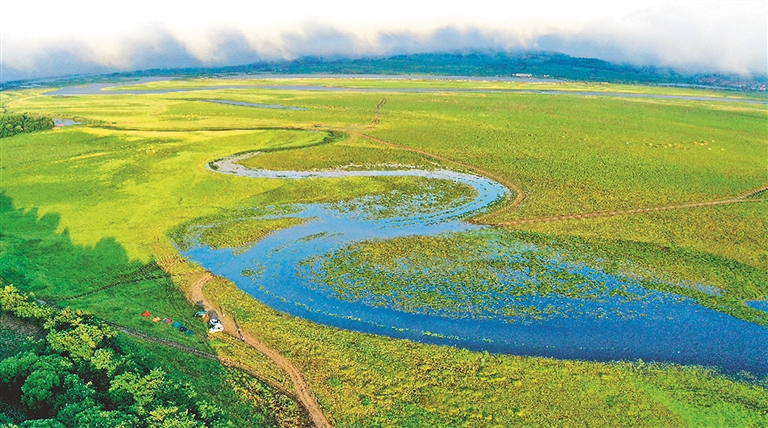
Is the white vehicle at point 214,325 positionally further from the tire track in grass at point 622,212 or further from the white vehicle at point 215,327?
the tire track in grass at point 622,212

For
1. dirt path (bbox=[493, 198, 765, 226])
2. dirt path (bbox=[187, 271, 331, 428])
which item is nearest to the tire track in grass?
dirt path (bbox=[493, 198, 765, 226])

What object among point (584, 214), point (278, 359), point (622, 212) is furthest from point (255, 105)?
point (278, 359)

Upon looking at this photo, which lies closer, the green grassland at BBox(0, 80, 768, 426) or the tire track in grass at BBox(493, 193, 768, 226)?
the green grassland at BBox(0, 80, 768, 426)

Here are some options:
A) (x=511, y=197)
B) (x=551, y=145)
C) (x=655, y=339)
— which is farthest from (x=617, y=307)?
(x=551, y=145)

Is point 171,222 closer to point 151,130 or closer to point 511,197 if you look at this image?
point 511,197

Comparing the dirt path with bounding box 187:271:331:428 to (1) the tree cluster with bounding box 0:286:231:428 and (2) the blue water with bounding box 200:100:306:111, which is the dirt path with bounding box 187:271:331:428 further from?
(2) the blue water with bounding box 200:100:306:111

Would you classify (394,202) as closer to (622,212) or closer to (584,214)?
(584,214)
